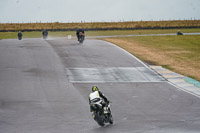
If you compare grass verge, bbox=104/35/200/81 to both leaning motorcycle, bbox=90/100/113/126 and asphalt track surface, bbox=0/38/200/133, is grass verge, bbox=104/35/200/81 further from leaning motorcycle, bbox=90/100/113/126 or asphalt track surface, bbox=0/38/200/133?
leaning motorcycle, bbox=90/100/113/126

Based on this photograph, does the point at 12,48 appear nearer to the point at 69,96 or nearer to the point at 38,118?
the point at 69,96

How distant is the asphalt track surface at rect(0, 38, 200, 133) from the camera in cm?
1709

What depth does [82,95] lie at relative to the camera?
24.0 meters

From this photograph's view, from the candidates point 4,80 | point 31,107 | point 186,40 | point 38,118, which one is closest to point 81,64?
point 4,80

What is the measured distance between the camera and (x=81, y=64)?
35344 millimetres

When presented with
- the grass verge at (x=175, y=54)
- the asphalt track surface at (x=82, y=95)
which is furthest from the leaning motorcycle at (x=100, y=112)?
the grass verge at (x=175, y=54)

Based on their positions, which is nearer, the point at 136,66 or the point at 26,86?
the point at 26,86

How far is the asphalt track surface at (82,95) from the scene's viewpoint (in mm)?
17094

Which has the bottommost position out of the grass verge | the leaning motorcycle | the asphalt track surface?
the grass verge

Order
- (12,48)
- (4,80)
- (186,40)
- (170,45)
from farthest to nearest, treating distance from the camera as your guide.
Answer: (186,40) < (170,45) < (12,48) < (4,80)

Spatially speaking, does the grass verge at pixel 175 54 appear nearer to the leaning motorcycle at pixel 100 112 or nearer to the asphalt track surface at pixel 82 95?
the asphalt track surface at pixel 82 95

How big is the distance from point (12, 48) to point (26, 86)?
1970cm

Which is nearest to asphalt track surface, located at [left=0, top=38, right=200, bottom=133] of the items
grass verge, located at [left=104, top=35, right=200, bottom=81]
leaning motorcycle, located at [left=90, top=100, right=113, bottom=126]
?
leaning motorcycle, located at [left=90, top=100, right=113, bottom=126]

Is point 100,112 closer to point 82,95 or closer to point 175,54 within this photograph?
point 82,95
